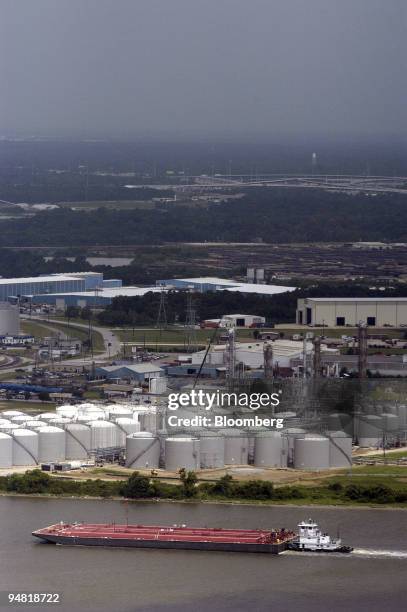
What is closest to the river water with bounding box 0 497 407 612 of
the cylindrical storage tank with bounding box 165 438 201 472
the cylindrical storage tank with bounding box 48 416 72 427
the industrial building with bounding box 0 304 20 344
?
the cylindrical storage tank with bounding box 165 438 201 472

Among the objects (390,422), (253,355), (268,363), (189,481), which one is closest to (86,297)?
(253,355)

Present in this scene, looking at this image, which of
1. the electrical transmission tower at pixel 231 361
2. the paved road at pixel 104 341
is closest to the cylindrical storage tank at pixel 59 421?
the electrical transmission tower at pixel 231 361

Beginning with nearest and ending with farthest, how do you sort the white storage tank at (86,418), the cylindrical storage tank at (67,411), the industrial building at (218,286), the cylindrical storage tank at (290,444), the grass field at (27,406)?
the cylindrical storage tank at (290,444)
the white storage tank at (86,418)
the cylindrical storage tank at (67,411)
the grass field at (27,406)
the industrial building at (218,286)

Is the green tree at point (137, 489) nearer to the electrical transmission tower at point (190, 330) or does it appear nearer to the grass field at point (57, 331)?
the electrical transmission tower at point (190, 330)

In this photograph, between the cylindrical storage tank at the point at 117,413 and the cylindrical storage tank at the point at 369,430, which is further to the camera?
the cylindrical storage tank at the point at 117,413

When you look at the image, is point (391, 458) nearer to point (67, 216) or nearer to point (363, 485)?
point (363, 485)

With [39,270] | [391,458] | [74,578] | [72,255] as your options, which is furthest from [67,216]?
[74,578]

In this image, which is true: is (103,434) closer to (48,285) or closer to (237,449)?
(237,449)
